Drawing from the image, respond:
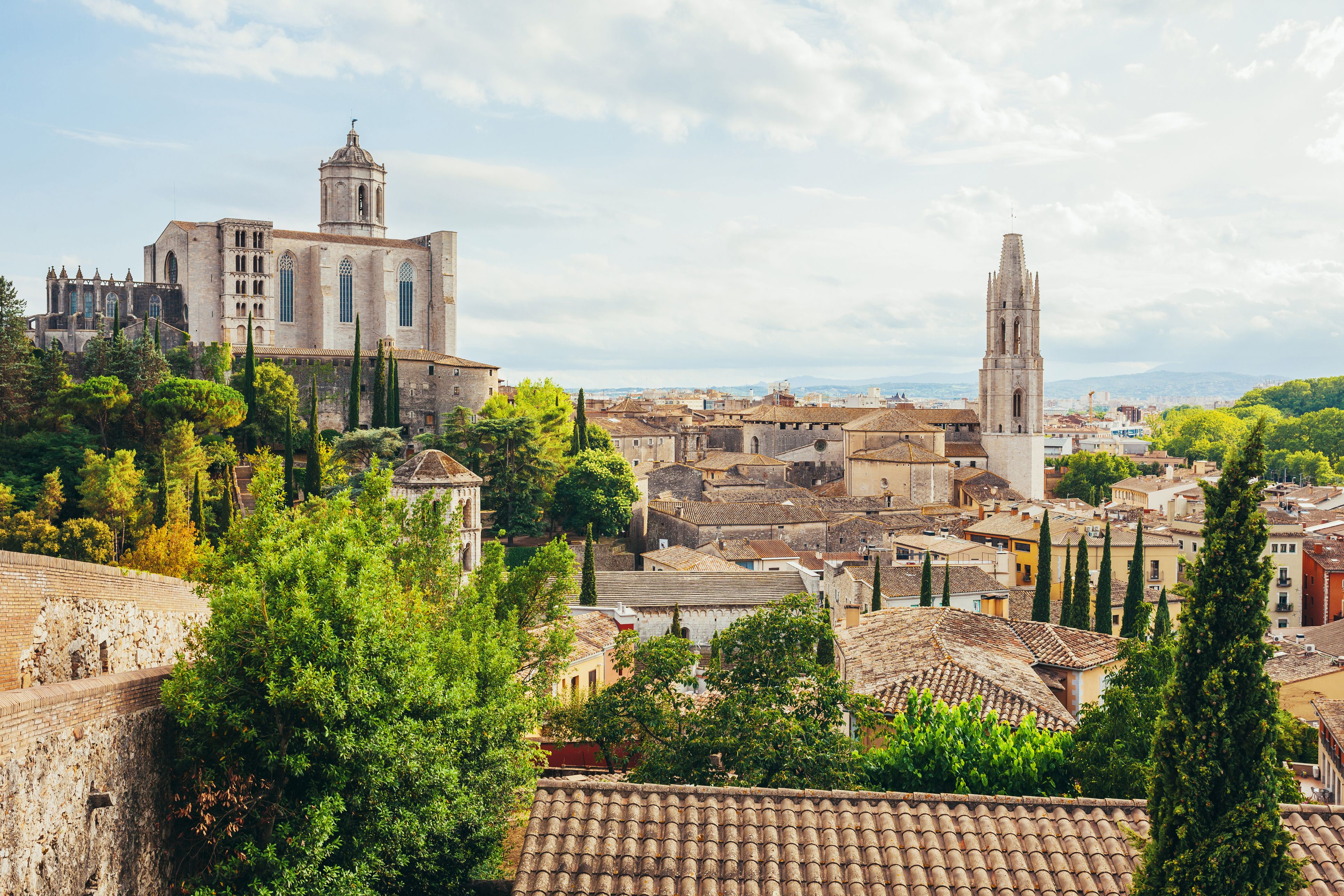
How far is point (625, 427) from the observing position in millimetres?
75875

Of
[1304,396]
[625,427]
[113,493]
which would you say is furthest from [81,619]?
[1304,396]

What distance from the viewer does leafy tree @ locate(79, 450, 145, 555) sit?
34.9m

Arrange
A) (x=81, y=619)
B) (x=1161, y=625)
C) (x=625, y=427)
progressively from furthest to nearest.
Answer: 1. (x=625, y=427)
2. (x=1161, y=625)
3. (x=81, y=619)

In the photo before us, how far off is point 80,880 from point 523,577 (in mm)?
12696

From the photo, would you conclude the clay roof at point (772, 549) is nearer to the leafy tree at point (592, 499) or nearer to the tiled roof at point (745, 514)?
the tiled roof at point (745, 514)

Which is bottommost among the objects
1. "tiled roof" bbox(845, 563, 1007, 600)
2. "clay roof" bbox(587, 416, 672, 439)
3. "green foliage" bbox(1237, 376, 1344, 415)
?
"tiled roof" bbox(845, 563, 1007, 600)

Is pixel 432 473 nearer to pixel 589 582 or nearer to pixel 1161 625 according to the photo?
pixel 589 582

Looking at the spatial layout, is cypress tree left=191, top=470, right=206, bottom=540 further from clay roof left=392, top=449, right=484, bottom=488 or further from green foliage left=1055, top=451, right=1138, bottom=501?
green foliage left=1055, top=451, right=1138, bottom=501

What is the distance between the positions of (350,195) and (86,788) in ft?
238

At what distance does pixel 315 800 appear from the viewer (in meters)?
9.48

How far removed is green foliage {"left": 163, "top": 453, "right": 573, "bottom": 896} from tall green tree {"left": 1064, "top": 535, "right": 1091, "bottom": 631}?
30615 mm

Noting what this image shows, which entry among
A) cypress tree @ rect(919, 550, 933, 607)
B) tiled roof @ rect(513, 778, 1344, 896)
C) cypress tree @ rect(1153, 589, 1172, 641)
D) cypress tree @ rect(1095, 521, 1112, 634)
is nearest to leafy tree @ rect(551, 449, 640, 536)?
cypress tree @ rect(919, 550, 933, 607)

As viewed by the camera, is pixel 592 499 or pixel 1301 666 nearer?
pixel 1301 666

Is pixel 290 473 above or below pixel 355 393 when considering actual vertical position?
below
